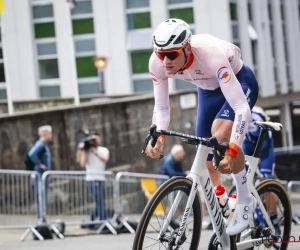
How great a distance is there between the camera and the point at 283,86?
38375mm

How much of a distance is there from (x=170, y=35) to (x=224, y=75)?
0.53 metres

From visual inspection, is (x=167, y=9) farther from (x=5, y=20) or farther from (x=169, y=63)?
(x=169, y=63)

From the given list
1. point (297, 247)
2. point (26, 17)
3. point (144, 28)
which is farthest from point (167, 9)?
point (297, 247)

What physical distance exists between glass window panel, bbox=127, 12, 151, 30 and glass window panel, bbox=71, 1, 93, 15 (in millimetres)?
1334

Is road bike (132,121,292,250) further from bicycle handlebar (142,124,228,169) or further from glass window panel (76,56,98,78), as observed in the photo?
glass window panel (76,56,98,78)

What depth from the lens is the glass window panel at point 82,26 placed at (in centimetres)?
3247

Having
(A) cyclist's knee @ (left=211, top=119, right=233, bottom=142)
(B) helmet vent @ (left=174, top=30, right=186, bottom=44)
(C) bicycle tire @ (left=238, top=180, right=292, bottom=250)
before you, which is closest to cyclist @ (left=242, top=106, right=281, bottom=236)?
→ (C) bicycle tire @ (left=238, top=180, right=292, bottom=250)

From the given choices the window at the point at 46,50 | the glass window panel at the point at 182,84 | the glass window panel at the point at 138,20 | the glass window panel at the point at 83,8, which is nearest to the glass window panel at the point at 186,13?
the glass window panel at the point at 138,20

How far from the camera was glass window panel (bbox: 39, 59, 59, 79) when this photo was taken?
110 feet

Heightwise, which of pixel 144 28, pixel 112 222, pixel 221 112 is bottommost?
pixel 112 222

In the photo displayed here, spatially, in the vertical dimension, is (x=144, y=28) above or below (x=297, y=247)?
above

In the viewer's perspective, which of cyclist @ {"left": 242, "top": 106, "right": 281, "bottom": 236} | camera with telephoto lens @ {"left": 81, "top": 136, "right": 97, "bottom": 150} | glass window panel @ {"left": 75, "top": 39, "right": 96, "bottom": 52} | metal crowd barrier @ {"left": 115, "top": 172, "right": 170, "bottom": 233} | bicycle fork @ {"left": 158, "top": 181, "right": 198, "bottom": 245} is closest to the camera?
bicycle fork @ {"left": 158, "top": 181, "right": 198, "bottom": 245}

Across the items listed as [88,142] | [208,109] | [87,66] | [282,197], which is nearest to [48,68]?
[87,66]

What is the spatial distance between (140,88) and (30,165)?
55.4ft
